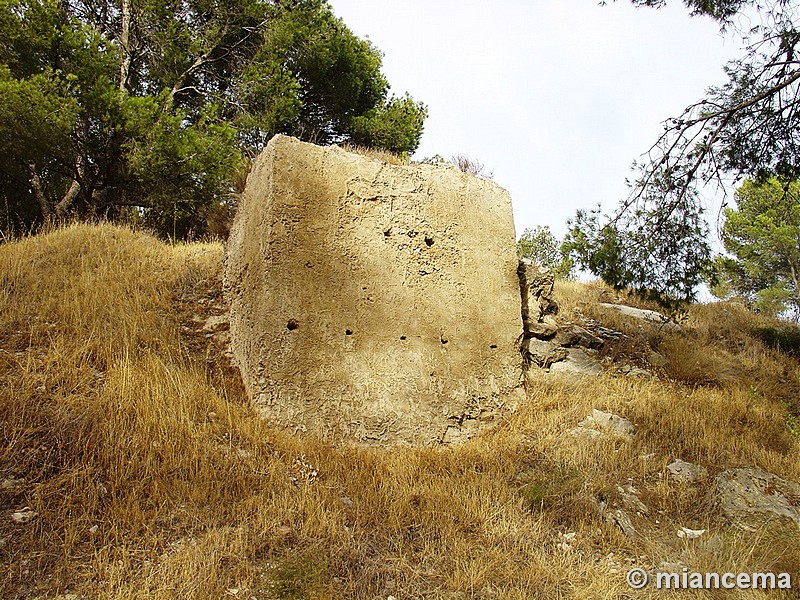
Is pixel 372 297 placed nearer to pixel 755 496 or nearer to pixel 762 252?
pixel 755 496

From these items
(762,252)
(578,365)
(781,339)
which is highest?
(762,252)

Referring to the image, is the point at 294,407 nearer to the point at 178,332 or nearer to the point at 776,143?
the point at 178,332

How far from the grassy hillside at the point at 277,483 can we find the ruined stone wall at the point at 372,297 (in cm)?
34

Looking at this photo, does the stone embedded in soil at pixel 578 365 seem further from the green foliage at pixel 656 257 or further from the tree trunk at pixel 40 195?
the tree trunk at pixel 40 195

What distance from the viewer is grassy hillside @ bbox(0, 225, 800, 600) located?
275 centimetres

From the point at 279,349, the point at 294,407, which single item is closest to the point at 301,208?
the point at 279,349

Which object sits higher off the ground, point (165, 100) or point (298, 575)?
point (165, 100)

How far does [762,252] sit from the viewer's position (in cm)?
1582

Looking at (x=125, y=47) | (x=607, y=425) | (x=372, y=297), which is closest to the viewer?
(x=372, y=297)

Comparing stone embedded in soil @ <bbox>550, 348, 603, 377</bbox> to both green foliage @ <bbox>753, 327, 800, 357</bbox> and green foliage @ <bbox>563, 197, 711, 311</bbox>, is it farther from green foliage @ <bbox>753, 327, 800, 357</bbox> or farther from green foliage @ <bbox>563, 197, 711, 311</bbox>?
green foliage @ <bbox>753, 327, 800, 357</bbox>

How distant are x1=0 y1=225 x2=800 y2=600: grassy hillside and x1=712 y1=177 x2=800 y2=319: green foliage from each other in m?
11.6

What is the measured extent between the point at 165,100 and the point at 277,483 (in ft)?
27.8

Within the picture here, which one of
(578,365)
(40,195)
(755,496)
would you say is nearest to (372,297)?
(578,365)

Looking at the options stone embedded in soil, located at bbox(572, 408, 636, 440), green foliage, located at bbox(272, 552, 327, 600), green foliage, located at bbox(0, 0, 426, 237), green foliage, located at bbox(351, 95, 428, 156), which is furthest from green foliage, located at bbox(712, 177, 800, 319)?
green foliage, located at bbox(272, 552, 327, 600)
